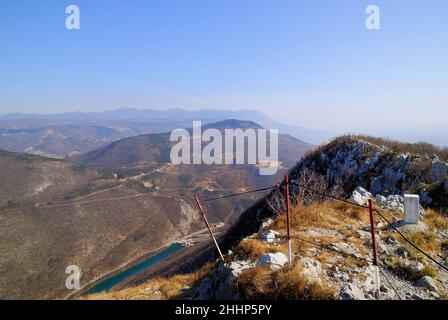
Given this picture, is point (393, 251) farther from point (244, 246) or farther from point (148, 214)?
point (148, 214)

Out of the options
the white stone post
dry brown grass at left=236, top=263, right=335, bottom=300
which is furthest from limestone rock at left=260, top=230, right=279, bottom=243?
the white stone post

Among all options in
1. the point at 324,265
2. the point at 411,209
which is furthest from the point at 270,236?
the point at 411,209

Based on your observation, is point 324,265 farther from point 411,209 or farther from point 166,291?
point 166,291

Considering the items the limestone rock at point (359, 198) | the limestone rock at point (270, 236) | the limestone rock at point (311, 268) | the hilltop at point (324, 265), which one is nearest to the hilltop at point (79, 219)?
the hilltop at point (324, 265)

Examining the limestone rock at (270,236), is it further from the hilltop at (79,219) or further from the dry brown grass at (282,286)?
the hilltop at (79,219)

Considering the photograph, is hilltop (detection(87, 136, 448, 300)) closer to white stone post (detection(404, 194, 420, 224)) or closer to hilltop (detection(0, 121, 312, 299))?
white stone post (detection(404, 194, 420, 224))
